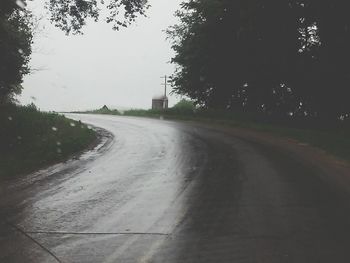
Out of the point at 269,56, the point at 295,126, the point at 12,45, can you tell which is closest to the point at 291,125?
the point at 295,126

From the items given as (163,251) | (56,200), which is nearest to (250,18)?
(56,200)

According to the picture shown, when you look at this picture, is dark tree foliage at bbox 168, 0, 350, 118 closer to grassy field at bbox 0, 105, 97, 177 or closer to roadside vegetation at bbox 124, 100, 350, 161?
roadside vegetation at bbox 124, 100, 350, 161

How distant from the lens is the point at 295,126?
26.3 metres

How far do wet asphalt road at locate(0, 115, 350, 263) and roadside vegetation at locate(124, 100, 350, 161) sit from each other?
5.46 meters

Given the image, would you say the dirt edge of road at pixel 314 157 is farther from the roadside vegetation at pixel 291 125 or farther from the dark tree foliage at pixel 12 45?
the dark tree foliage at pixel 12 45

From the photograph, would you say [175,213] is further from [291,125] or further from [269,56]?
[269,56]

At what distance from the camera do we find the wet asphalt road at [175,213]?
5.77 metres

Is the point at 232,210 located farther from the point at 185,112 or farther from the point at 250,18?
the point at 185,112

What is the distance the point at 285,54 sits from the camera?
26391 mm

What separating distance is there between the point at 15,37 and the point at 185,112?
57.5ft

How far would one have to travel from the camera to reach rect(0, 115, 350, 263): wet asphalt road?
5.77m

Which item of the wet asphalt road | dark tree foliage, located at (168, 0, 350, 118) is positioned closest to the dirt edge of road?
the wet asphalt road

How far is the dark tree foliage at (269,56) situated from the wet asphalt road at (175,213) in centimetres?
1344

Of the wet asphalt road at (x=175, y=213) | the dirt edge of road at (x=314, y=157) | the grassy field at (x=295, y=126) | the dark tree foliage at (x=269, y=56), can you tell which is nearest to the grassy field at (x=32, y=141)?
the wet asphalt road at (x=175, y=213)
